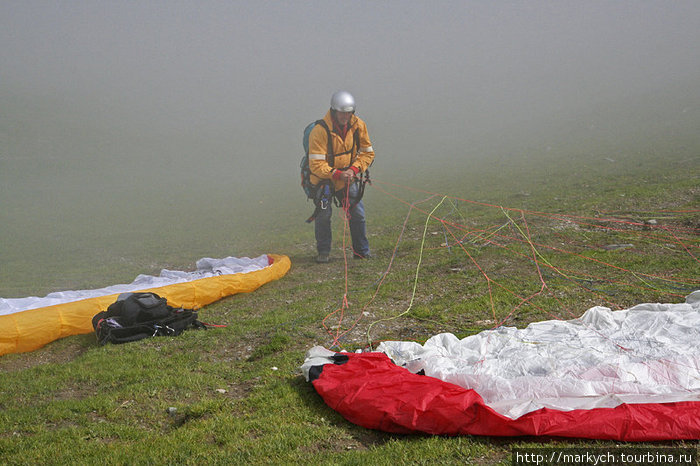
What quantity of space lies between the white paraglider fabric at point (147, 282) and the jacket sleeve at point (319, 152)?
2.05m

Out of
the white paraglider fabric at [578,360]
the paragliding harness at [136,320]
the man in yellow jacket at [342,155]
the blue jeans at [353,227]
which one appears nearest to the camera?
the white paraglider fabric at [578,360]

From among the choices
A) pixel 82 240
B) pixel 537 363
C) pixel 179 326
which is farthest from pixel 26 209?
pixel 537 363

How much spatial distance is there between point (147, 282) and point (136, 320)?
6.57 ft

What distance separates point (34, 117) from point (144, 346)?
61.2 metres

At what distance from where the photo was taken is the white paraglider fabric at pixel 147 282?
246 inches

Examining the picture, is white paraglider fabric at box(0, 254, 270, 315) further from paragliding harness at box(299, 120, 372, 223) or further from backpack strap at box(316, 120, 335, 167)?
backpack strap at box(316, 120, 335, 167)

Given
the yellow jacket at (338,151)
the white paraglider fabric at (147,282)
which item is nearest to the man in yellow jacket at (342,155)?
the yellow jacket at (338,151)

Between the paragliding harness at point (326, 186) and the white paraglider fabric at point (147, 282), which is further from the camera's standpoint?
the paragliding harness at point (326, 186)

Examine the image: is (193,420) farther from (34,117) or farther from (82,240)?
(34,117)

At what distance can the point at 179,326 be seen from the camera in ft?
19.1

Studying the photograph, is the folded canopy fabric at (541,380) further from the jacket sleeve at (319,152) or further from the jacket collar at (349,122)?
the jacket collar at (349,122)

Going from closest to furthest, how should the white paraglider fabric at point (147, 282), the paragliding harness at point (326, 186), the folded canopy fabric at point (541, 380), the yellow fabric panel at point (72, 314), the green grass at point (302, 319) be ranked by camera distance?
1. the folded canopy fabric at point (541, 380)
2. the green grass at point (302, 319)
3. the yellow fabric panel at point (72, 314)
4. the white paraglider fabric at point (147, 282)
5. the paragliding harness at point (326, 186)

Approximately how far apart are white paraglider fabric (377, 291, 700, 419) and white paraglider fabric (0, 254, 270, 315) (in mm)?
4426

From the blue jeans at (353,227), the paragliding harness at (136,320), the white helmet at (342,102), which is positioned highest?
the white helmet at (342,102)
